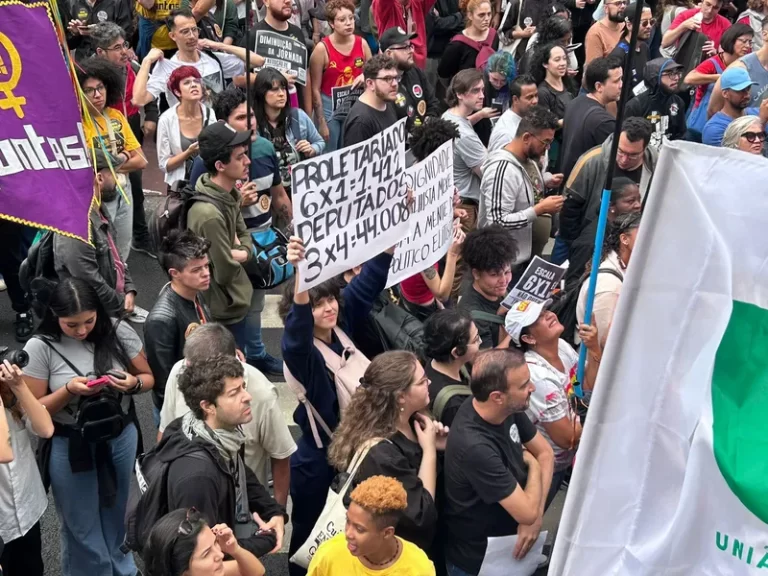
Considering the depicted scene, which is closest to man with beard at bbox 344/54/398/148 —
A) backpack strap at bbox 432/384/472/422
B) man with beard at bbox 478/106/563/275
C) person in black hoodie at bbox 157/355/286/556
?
man with beard at bbox 478/106/563/275

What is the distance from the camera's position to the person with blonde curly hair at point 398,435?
12.8 feet

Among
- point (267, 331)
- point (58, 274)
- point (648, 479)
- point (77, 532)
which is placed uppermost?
point (648, 479)

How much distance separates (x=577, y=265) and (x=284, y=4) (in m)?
3.91

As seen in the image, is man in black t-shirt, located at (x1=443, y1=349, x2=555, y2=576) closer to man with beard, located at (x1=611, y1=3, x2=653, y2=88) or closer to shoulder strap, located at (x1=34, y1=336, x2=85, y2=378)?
shoulder strap, located at (x1=34, y1=336, x2=85, y2=378)

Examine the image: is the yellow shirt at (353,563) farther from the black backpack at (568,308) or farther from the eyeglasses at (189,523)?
the black backpack at (568,308)

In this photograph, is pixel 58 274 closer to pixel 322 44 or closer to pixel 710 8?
pixel 322 44

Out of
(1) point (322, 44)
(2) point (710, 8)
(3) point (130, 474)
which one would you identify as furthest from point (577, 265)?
(2) point (710, 8)

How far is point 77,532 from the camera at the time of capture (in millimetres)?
4641

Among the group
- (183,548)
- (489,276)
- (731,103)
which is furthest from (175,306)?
(731,103)

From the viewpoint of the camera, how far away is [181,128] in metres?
7.38

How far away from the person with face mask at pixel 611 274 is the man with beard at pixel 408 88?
2.88 m

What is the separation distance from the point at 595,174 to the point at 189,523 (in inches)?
167

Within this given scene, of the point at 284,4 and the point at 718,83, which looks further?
the point at 284,4

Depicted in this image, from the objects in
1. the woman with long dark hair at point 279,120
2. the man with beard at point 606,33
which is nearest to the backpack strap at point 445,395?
the woman with long dark hair at point 279,120
